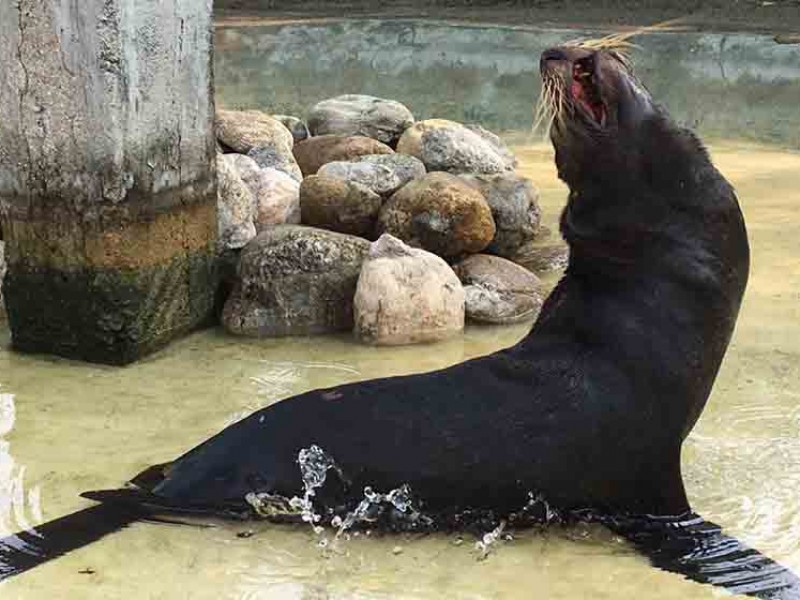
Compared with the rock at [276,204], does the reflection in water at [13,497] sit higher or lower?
lower

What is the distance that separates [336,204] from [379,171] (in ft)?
1.36

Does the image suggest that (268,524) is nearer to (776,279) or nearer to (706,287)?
(706,287)

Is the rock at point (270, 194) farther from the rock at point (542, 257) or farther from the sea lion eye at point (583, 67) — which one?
the sea lion eye at point (583, 67)

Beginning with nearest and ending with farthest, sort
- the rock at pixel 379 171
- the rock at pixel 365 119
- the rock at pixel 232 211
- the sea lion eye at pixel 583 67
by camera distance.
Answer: the sea lion eye at pixel 583 67 < the rock at pixel 232 211 < the rock at pixel 379 171 < the rock at pixel 365 119

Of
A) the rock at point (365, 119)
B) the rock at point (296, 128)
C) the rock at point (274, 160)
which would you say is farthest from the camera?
the rock at point (296, 128)

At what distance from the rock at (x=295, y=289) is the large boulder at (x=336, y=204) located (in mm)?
433

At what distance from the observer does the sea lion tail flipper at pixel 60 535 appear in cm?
342

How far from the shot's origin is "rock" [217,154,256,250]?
578 centimetres

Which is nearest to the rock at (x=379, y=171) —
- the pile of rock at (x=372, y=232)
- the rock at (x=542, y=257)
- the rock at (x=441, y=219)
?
the pile of rock at (x=372, y=232)

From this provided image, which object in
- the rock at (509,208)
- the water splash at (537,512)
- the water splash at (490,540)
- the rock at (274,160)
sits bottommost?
the water splash at (490,540)

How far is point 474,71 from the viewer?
13938mm

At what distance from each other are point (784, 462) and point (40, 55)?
9.59 feet

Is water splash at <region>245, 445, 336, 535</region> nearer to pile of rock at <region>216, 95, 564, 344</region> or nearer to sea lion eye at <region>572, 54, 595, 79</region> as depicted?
sea lion eye at <region>572, 54, 595, 79</region>

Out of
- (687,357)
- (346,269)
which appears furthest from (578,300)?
(346,269)
